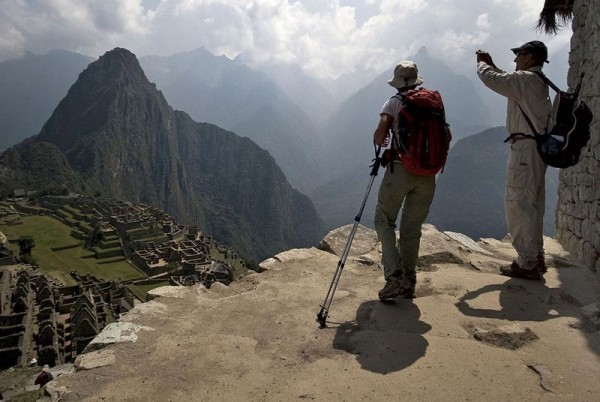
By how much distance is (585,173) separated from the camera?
5.56 m

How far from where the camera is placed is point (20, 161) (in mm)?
111000

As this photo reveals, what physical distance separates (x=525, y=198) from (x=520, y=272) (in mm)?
912

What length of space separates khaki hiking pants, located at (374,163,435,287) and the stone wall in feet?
8.24

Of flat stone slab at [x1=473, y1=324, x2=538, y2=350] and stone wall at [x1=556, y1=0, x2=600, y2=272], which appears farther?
stone wall at [x1=556, y1=0, x2=600, y2=272]

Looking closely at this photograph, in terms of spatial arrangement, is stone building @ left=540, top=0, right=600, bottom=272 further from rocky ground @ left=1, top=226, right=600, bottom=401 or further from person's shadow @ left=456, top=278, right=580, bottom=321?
person's shadow @ left=456, top=278, right=580, bottom=321

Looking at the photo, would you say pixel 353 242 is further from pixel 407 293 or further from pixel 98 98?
pixel 98 98

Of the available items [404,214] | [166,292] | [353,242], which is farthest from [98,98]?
[404,214]

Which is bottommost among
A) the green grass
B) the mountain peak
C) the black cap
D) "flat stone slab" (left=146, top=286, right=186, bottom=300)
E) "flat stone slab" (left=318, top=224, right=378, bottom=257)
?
the green grass

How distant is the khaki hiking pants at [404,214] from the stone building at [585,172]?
251cm

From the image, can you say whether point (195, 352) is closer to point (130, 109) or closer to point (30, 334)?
point (30, 334)

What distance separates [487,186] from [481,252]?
115961 mm

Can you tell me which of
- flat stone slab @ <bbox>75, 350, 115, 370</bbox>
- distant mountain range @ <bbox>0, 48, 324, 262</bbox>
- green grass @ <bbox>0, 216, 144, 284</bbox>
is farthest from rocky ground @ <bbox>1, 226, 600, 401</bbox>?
distant mountain range @ <bbox>0, 48, 324, 262</bbox>

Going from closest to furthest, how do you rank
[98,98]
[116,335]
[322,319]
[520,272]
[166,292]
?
[116,335]
[322,319]
[520,272]
[166,292]
[98,98]

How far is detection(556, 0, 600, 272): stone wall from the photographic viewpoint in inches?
199
